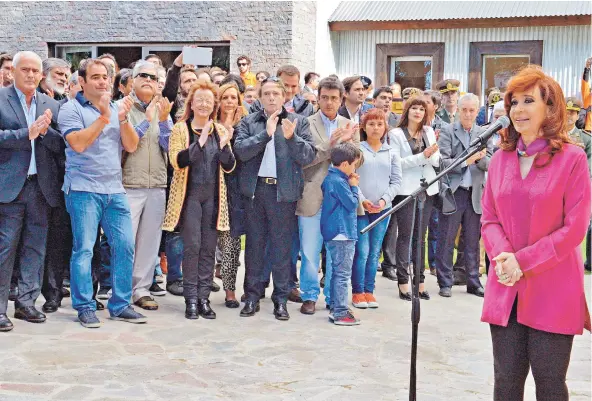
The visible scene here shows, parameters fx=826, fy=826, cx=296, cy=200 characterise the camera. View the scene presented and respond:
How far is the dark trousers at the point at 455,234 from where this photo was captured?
8.60 m

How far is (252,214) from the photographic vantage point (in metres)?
7.29

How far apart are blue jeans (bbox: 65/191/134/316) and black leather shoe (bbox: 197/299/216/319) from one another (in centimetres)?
63

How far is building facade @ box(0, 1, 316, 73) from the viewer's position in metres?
16.9

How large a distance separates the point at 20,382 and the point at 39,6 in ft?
47.9

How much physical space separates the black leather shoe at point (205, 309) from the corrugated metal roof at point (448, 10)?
39.9ft

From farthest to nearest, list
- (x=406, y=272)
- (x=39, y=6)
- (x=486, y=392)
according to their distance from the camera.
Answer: (x=39, y=6), (x=406, y=272), (x=486, y=392)

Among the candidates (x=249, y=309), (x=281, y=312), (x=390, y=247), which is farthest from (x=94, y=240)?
(x=390, y=247)

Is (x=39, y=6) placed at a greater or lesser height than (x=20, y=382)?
greater

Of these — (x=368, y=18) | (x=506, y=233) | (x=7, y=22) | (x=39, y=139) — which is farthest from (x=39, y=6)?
(x=506, y=233)

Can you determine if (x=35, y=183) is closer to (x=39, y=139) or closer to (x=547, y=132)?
(x=39, y=139)

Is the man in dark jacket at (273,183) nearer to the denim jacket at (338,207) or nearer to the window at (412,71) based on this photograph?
the denim jacket at (338,207)

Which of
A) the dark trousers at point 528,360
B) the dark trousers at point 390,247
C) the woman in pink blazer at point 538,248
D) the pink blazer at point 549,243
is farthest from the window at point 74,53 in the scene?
the dark trousers at point 528,360

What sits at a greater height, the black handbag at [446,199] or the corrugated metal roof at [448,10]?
the corrugated metal roof at [448,10]

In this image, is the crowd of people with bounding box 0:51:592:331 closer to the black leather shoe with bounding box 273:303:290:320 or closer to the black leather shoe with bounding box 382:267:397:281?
the black leather shoe with bounding box 273:303:290:320
